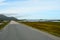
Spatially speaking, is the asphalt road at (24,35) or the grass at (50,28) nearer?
the asphalt road at (24,35)

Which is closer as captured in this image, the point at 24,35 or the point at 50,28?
the point at 24,35

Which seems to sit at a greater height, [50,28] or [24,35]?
[24,35]

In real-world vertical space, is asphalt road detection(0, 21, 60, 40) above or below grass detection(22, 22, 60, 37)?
above

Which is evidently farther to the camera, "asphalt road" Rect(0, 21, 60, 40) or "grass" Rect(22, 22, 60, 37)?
"grass" Rect(22, 22, 60, 37)

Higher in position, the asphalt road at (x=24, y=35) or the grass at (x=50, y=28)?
the asphalt road at (x=24, y=35)
